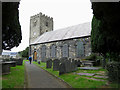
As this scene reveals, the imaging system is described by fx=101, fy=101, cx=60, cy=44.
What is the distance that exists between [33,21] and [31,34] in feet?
16.4

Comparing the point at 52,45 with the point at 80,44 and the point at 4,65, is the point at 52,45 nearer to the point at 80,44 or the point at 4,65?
the point at 80,44

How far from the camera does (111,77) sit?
561 centimetres

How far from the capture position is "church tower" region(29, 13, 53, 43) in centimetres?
3582

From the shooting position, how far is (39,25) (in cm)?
3541

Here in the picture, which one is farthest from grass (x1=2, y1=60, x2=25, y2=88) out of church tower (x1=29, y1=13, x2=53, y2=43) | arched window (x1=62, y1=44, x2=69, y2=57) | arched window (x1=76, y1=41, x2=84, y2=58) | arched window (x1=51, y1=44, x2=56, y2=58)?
church tower (x1=29, y1=13, x2=53, y2=43)

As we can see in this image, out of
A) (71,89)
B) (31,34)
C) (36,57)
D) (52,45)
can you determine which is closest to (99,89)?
(71,89)

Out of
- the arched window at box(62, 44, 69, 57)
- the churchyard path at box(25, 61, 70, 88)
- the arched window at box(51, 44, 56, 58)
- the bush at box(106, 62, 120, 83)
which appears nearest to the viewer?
the bush at box(106, 62, 120, 83)

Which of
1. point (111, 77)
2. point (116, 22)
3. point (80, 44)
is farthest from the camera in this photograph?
point (80, 44)

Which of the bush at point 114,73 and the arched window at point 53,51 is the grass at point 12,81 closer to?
the bush at point 114,73

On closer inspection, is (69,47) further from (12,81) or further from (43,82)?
(12,81)

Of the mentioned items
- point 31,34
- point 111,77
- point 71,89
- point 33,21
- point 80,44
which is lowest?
point 71,89

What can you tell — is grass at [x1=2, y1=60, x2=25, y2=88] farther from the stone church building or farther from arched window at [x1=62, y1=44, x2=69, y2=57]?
arched window at [x1=62, y1=44, x2=69, y2=57]

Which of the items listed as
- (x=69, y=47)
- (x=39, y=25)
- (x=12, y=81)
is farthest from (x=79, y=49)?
(x=39, y=25)

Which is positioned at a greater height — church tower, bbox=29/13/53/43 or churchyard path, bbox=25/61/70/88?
church tower, bbox=29/13/53/43
